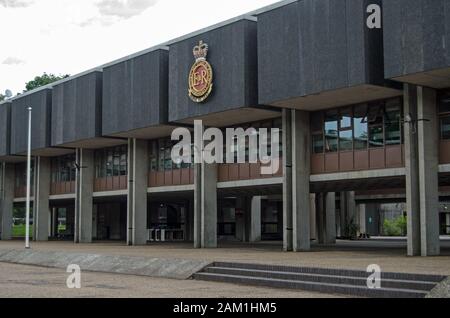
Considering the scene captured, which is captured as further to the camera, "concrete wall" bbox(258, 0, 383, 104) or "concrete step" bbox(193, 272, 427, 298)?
"concrete wall" bbox(258, 0, 383, 104)

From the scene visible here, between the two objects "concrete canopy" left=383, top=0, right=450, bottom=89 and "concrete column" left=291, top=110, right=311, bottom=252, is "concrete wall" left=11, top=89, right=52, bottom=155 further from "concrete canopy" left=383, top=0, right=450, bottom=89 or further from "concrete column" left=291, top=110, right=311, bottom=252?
"concrete canopy" left=383, top=0, right=450, bottom=89

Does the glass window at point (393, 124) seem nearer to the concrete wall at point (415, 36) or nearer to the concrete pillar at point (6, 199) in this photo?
the concrete wall at point (415, 36)

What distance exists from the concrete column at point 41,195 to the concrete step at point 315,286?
31580 mm

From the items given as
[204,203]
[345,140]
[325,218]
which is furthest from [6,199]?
[345,140]

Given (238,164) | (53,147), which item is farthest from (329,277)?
(53,147)

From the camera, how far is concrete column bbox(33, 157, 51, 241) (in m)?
49.8

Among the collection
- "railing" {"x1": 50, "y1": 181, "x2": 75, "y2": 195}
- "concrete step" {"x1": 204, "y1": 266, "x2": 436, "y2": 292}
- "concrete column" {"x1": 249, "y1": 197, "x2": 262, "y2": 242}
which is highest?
"railing" {"x1": 50, "y1": 181, "x2": 75, "y2": 195}

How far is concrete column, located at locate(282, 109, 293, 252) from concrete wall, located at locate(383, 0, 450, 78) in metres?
7.36

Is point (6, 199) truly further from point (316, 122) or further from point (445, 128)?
point (445, 128)

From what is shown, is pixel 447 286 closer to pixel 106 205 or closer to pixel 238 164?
pixel 238 164

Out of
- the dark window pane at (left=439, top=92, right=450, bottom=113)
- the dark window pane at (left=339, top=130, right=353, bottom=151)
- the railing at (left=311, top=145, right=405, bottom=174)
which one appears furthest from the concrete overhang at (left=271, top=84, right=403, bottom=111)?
the railing at (left=311, top=145, right=405, bottom=174)

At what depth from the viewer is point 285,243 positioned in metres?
30.7

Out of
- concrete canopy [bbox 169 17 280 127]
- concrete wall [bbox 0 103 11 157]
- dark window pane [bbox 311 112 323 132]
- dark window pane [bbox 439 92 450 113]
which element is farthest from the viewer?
concrete wall [bbox 0 103 11 157]

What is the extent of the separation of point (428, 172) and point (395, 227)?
170ft
